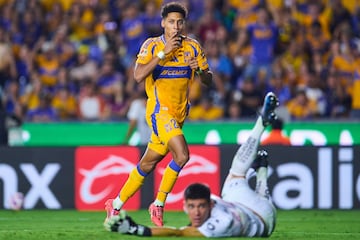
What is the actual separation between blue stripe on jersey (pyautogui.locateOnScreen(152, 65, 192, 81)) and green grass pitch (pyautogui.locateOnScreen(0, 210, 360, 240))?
Result: 1.78 meters

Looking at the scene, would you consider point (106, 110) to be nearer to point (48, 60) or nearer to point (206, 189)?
point (48, 60)

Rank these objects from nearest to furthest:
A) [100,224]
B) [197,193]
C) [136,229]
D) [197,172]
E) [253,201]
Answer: [197,193] < [136,229] < [253,201] < [100,224] < [197,172]

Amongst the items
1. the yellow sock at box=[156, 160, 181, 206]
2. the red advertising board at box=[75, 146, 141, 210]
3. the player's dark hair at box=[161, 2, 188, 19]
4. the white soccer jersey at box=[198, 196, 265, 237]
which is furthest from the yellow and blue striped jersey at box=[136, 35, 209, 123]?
the red advertising board at box=[75, 146, 141, 210]

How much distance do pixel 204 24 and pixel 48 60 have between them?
10.2 feet

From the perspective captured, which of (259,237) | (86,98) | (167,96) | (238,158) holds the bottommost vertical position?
(259,237)

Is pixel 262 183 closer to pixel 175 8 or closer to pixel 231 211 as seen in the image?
pixel 231 211

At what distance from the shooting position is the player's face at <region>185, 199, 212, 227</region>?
945 cm

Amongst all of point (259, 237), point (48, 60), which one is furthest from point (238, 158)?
point (48, 60)

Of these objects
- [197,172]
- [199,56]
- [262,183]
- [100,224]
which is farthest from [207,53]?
[262,183]

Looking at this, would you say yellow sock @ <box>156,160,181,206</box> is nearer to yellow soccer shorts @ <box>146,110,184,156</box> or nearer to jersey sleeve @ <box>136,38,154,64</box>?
yellow soccer shorts @ <box>146,110,184,156</box>

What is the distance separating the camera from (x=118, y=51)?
21.1 meters

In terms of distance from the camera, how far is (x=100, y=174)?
52.5 feet

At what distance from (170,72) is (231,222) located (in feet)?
8.12

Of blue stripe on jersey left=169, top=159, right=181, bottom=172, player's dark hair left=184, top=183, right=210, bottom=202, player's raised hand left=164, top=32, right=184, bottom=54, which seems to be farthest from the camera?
blue stripe on jersey left=169, top=159, right=181, bottom=172
